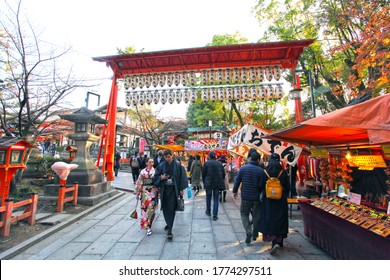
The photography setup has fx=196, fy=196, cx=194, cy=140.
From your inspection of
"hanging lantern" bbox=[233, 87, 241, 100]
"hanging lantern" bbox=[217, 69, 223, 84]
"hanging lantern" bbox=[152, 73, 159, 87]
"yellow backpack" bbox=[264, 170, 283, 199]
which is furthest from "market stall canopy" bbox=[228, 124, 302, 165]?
"hanging lantern" bbox=[152, 73, 159, 87]

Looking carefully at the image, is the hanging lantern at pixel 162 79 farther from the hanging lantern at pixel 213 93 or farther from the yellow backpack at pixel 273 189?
the yellow backpack at pixel 273 189

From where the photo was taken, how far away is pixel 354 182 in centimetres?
480

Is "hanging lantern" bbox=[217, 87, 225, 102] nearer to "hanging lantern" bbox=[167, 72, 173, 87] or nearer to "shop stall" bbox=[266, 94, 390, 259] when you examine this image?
"hanging lantern" bbox=[167, 72, 173, 87]

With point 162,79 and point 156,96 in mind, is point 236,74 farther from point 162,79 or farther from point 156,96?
point 156,96

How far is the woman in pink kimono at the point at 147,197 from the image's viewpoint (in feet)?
15.8

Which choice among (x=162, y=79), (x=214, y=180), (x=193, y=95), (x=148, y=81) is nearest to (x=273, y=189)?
(x=214, y=180)

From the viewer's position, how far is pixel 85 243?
441 cm

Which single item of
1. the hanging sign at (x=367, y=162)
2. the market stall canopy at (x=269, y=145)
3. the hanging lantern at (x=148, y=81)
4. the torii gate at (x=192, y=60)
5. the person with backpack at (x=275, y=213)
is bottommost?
the person with backpack at (x=275, y=213)

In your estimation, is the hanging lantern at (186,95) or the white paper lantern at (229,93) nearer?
the white paper lantern at (229,93)

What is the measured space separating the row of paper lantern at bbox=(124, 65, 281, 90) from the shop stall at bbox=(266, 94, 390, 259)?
609 centimetres

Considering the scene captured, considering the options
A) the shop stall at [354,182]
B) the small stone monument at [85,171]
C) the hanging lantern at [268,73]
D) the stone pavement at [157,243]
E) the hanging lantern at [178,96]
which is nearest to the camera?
the shop stall at [354,182]

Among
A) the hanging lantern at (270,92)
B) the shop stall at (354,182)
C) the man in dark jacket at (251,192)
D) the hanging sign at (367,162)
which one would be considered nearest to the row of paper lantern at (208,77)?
the hanging lantern at (270,92)

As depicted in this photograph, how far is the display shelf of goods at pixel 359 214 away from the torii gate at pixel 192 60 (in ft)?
28.2

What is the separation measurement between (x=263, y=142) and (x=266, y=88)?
5.29 metres
